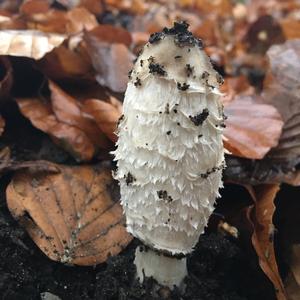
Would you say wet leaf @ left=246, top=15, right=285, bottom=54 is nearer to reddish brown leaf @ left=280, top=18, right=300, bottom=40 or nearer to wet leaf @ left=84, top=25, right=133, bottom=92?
reddish brown leaf @ left=280, top=18, right=300, bottom=40

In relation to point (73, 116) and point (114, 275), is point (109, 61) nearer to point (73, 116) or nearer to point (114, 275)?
point (73, 116)

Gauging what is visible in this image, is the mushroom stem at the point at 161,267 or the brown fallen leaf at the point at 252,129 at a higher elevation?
the brown fallen leaf at the point at 252,129

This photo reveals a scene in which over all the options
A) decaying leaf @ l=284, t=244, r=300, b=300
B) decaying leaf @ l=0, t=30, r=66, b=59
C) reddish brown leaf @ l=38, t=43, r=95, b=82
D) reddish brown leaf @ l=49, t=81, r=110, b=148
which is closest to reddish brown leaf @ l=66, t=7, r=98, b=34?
reddish brown leaf @ l=38, t=43, r=95, b=82

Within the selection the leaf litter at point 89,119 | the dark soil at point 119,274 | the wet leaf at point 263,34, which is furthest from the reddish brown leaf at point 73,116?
the wet leaf at point 263,34

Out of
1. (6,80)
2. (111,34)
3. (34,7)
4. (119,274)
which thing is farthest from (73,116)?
(34,7)

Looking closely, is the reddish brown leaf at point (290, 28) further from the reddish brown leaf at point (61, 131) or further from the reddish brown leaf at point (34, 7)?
the reddish brown leaf at point (61, 131)

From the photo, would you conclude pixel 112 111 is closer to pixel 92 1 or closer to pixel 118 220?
pixel 118 220
